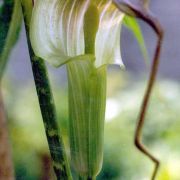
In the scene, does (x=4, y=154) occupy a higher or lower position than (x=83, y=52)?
lower

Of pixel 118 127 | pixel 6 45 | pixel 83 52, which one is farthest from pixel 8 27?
pixel 118 127

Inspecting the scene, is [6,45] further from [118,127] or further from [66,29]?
[118,127]

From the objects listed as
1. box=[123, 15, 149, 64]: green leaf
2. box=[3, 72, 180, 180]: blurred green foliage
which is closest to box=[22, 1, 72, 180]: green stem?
box=[3, 72, 180, 180]: blurred green foliage

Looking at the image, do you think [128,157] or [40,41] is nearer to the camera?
[40,41]

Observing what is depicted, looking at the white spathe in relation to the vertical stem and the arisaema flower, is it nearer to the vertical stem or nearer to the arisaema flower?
the arisaema flower

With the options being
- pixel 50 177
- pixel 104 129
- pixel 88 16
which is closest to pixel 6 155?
pixel 50 177

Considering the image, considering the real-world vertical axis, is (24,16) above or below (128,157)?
above

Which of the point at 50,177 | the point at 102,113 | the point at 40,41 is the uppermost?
the point at 40,41

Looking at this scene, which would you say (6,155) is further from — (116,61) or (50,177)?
(116,61)
